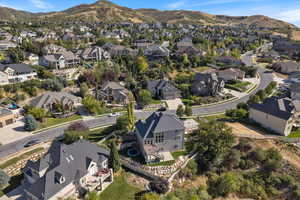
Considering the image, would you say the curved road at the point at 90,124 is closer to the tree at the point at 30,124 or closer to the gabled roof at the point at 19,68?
the tree at the point at 30,124

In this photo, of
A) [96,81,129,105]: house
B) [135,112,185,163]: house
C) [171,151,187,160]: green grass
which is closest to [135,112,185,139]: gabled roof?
[135,112,185,163]: house

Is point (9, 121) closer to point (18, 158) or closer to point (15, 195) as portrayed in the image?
point (18, 158)

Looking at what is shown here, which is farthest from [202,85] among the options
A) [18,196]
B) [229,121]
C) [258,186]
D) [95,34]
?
[95,34]

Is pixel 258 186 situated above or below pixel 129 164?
below

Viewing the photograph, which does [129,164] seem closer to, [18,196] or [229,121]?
[18,196]

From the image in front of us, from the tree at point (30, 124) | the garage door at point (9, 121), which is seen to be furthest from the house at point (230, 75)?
the garage door at point (9, 121)

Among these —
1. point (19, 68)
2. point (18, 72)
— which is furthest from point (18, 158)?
point (19, 68)

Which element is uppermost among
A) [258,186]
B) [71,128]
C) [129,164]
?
[71,128]

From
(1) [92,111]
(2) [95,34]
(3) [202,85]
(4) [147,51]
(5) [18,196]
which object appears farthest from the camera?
(2) [95,34]

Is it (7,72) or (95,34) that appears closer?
(7,72)
